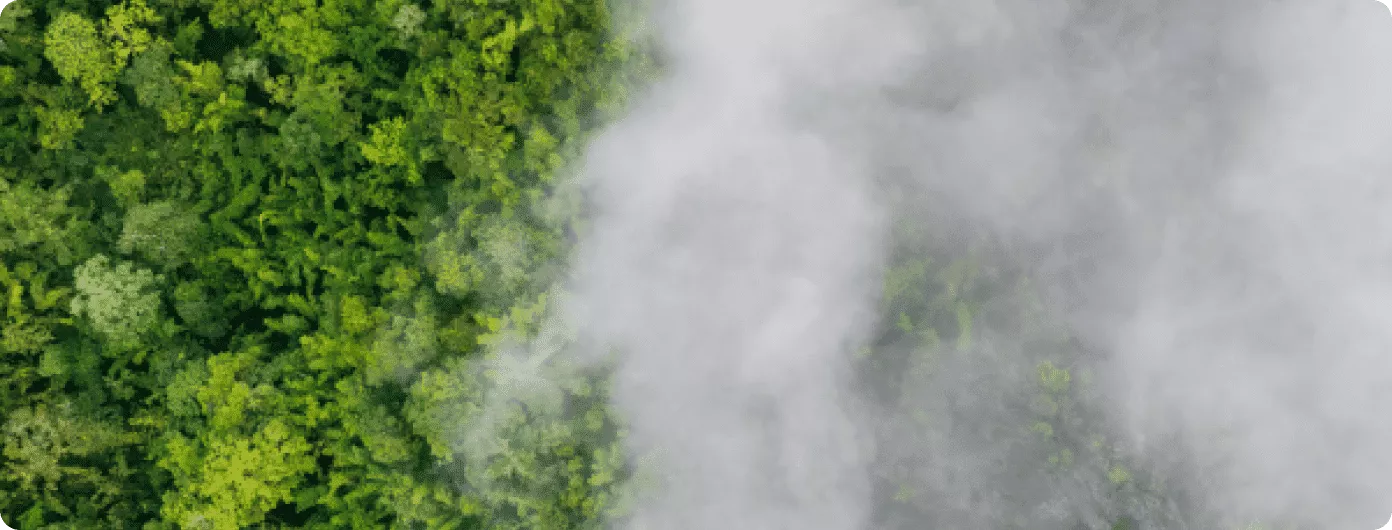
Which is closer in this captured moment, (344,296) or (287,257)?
(344,296)

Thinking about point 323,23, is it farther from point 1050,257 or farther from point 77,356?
point 1050,257

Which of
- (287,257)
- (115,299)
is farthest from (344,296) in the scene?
(115,299)

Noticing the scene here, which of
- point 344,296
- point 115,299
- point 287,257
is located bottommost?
point 344,296

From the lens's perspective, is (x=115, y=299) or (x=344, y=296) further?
(x=115, y=299)

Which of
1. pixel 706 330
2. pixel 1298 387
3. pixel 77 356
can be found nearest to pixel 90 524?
pixel 77 356

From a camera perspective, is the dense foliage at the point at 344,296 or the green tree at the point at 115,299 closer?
the dense foliage at the point at 344,296

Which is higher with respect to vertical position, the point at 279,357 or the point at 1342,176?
the point at 1342,176

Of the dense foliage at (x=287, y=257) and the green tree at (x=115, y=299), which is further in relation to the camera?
the green tree at (x=115, y=299)

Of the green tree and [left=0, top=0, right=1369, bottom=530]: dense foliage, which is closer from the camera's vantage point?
A: [left=0, top=0, right=1369, bottom=530]: dense foliage

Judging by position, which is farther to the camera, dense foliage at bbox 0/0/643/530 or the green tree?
the green tree

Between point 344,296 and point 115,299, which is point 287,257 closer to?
point 344,296

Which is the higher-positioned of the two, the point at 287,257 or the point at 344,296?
the point at 287,257
